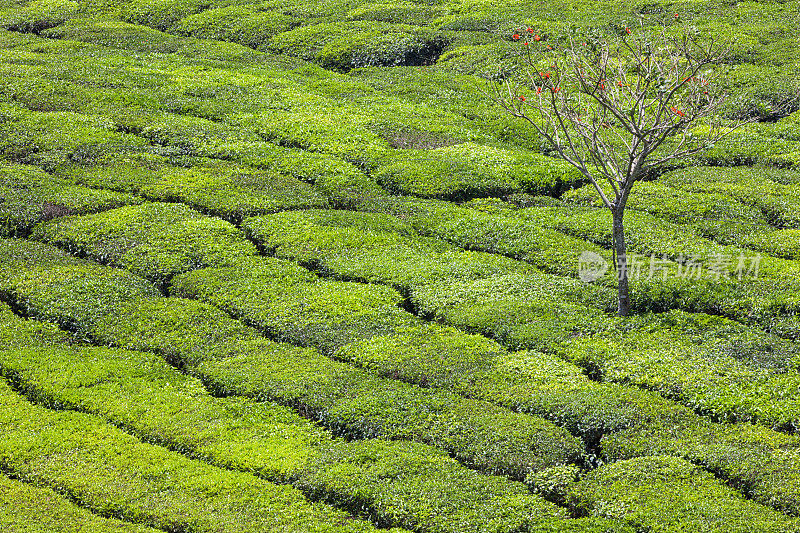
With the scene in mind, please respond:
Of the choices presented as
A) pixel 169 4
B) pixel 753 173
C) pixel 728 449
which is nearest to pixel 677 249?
pixel 753 173

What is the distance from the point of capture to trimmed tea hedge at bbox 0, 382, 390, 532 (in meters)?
16.5

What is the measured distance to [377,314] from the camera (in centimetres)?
2427

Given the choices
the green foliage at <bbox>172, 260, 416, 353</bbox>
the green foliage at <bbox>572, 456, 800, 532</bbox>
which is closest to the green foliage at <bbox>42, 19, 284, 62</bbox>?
the green foliage at <bbox>172, 260, 416, 353</bbox>

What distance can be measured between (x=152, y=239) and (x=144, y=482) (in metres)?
13.3

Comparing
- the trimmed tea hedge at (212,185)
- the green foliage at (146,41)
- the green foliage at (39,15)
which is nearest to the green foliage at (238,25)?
the green foliage at (146,41)

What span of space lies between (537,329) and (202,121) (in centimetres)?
2306

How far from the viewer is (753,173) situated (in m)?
31.8

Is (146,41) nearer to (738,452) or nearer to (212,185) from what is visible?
(212,185)

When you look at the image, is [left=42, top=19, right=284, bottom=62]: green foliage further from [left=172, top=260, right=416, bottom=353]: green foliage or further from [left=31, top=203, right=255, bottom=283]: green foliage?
[left=172, top=260, right=416, bottom=353]: green foliage

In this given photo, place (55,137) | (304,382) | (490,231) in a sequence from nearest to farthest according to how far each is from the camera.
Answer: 1. (304,382)
2. (490,231)
3. (55,137)

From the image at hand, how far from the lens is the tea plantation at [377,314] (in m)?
17.2

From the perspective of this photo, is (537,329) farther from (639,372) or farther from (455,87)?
(455,87)

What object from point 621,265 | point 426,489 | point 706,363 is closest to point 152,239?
point 426,489

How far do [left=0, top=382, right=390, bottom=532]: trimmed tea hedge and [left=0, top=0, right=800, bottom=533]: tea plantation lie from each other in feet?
0.23
